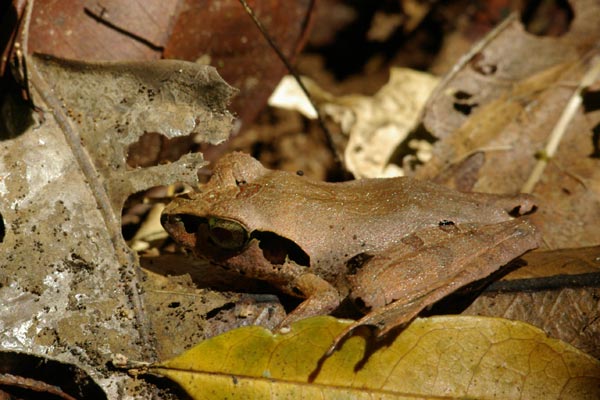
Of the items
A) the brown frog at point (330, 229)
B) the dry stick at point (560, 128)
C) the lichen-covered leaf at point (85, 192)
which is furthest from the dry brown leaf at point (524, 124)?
the lichen-covered leaf at point (85, 192)

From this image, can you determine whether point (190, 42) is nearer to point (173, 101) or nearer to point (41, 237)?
point (173, 101)

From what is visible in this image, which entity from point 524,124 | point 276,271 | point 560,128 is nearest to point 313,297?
point 276,271

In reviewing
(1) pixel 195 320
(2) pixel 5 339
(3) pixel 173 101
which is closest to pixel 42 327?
(2) pixel 5 339

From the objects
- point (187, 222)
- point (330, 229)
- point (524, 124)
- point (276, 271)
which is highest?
point (524, 124)

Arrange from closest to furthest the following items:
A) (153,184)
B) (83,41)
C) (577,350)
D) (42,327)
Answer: (577,350) < (42,327) < (153,184) < (83,41)

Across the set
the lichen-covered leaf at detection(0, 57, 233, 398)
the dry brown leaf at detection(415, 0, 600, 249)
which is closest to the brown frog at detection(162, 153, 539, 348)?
the lichen-covered leaf at detection(0, 57, 233, 398)

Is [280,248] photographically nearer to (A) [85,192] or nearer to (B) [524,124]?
(A) [85,192]

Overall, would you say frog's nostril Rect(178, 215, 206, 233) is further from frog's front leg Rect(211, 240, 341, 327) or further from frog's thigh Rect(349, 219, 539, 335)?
frog's thigh Rect(349, 219, 539, 335)
